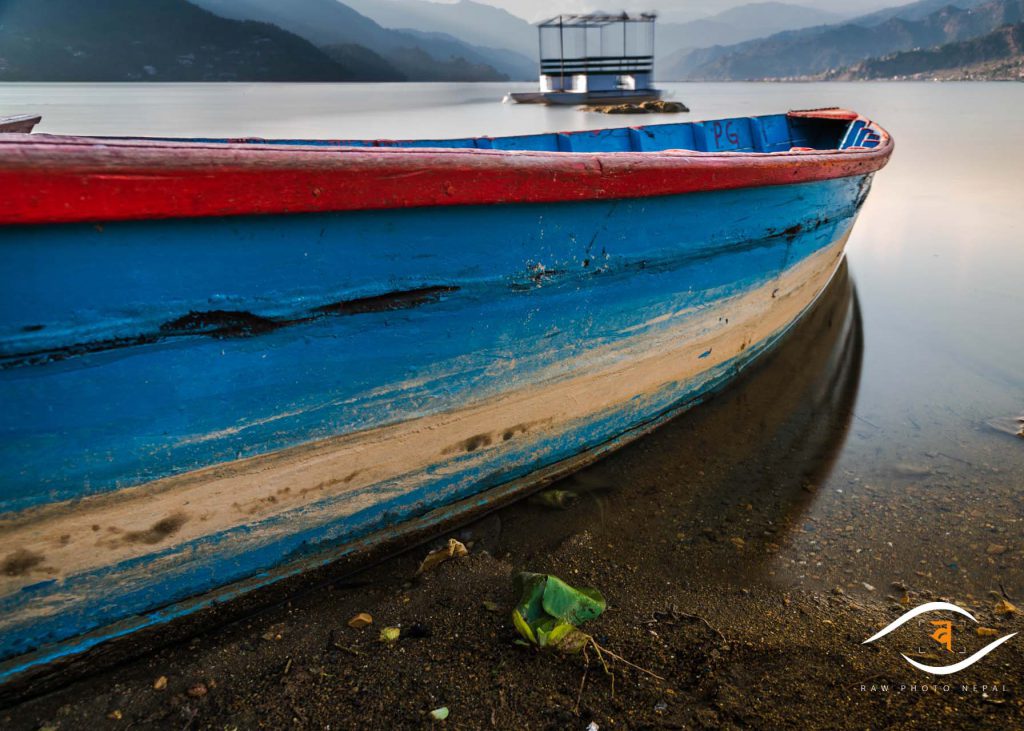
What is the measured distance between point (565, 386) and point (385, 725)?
1305mm

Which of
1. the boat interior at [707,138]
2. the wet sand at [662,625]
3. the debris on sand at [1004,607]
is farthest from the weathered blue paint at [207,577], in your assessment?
the boat interior at [707,138]

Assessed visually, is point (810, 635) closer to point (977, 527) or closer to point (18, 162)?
point (977, 527)

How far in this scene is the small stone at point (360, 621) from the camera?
6.64ft

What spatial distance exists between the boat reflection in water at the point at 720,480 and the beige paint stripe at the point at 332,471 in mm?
428

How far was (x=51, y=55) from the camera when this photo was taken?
9769cm

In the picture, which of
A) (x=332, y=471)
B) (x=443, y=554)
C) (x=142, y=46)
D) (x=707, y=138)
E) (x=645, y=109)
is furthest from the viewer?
(x=142, y=46)

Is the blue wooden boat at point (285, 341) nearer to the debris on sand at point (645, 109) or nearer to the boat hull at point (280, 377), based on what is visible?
the boat hull at point (280, 377)

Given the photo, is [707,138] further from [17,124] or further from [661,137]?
[17,124]

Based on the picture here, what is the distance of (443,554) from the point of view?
2.33 metres

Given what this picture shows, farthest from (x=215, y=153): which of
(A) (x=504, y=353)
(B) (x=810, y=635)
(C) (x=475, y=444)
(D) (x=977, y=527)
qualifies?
(D) (x=977, y=527)

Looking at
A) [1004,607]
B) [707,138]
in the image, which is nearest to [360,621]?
[1004,607]

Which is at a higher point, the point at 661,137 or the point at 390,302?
the point at 661,137

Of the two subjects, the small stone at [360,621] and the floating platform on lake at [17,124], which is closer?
the small stone at [360,621]

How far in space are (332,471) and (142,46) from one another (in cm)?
13275
